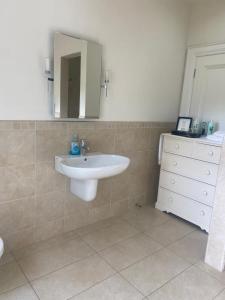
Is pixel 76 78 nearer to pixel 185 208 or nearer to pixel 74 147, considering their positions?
pixel 74 147

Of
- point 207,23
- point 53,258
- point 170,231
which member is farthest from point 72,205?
point 207,23

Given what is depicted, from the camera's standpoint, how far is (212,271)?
1888 millimetres

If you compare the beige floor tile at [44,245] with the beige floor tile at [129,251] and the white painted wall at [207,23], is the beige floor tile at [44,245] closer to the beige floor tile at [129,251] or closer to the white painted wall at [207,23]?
the beige floor tile at [129,251]

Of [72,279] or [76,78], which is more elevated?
[76,78]

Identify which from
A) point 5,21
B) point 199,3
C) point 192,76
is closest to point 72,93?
point 5,21

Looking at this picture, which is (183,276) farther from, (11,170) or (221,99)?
(221,99)

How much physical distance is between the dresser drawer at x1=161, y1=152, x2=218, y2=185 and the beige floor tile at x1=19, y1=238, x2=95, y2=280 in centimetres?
130

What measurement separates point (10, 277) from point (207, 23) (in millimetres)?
3266

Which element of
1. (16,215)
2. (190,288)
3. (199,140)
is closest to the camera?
(190,288)

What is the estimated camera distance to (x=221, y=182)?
181 cm

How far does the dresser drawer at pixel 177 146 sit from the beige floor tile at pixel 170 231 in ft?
2.64

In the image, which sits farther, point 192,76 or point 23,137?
point 192,76

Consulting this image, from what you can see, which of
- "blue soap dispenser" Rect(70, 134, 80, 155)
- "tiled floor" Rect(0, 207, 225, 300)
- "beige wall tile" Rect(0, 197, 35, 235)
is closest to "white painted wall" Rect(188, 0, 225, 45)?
"blue soap dispenser" Rect(70, 134, 80, 155)

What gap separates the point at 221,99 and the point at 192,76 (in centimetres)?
49
